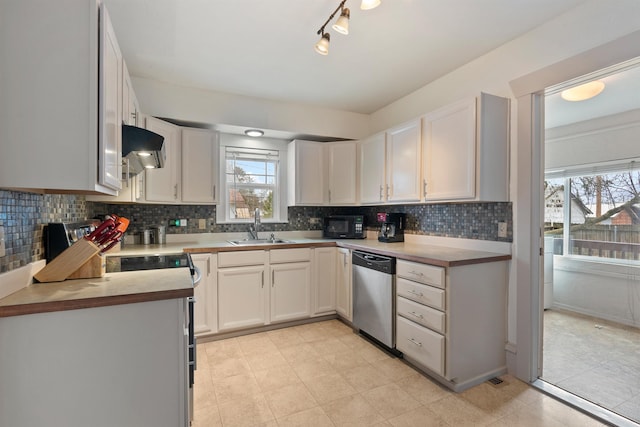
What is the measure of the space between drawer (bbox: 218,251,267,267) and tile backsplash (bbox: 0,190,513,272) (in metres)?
0.68

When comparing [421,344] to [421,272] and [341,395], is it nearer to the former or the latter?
[421,272]

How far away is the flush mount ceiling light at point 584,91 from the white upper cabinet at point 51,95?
2.88 m

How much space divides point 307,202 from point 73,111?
2.52m

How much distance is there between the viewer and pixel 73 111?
1.12 metres

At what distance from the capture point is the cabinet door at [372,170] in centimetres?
307

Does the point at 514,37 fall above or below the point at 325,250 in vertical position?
above

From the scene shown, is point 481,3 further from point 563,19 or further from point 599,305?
point 599,305

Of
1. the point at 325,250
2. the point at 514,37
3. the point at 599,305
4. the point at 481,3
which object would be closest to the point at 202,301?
the point at 325,250

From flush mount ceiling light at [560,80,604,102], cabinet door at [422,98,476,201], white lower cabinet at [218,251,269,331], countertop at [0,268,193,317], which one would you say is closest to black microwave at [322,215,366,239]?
white lower cabinet at [218,251,269,331]

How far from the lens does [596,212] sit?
2.46 m

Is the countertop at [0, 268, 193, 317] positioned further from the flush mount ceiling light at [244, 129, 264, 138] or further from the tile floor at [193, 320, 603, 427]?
the flush mount ceiling light at [244, 129, 264, 138]

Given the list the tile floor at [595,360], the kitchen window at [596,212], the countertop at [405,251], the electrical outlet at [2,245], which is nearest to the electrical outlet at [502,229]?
the countertop at [405,251]

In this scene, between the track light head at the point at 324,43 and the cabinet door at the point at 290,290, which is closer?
the track light head at the point at 324,43

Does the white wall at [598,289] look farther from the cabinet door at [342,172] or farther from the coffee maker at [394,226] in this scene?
the cabinet door at [342,172]
